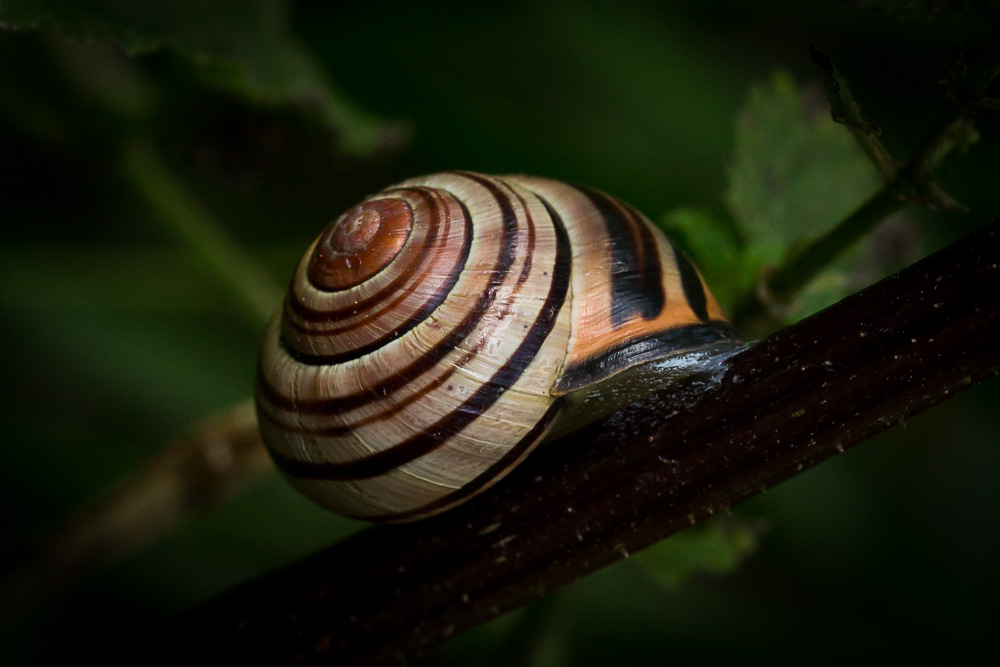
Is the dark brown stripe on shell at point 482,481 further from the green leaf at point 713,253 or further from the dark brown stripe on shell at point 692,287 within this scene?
the green leaf at point 713,253

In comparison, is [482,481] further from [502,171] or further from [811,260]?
[502,171]

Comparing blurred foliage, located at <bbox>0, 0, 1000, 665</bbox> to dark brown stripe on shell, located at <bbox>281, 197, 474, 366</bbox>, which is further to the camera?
blurred foliage, located at <bbox>0, 0, 1000, 665</bbox>

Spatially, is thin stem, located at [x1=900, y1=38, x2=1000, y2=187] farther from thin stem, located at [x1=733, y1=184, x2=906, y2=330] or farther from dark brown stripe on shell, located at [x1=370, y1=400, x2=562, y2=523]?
dark brown stripe on shell, located at [x1=370, y1=400, x2=562, y2=523]

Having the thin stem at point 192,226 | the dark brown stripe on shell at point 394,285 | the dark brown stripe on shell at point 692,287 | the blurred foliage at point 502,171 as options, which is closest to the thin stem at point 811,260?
the dark brown stripe on shell at point 692,287

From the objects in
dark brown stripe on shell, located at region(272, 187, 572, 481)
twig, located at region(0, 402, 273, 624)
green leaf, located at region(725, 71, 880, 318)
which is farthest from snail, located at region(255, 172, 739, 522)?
twig, located at region(0, 402, 273, 624)

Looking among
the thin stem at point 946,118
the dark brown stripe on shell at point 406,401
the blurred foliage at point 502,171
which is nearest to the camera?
the thin stem at point 946,118
